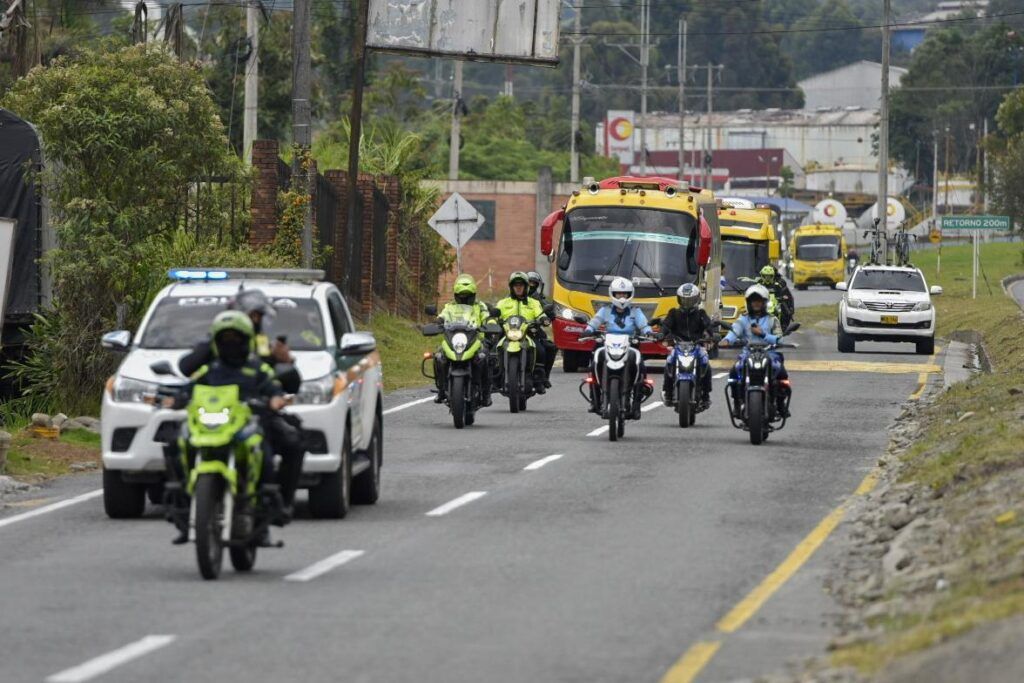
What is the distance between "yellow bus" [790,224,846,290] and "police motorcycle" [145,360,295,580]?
80.0 metres

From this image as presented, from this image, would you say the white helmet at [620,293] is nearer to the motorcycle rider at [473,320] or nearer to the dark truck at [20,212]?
the motorcycle rider at [473,320]

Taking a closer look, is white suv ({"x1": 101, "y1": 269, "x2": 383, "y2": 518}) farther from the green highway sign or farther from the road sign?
the green highway sign

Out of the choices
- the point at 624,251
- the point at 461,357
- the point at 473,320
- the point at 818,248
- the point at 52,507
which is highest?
the point at 818,248

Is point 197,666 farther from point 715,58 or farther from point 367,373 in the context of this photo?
point 715,58

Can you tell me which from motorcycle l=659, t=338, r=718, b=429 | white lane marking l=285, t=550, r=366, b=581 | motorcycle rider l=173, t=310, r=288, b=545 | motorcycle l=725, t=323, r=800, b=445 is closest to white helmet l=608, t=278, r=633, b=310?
motorcycle l=659, t=338, r=718, b=429

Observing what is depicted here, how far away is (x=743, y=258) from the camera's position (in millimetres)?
51719

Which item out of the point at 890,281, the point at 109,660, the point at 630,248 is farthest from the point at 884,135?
the point at 109,660

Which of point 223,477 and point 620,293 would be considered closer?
point 223,477

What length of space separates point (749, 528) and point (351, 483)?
120 inches

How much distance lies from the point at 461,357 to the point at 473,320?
49 cm

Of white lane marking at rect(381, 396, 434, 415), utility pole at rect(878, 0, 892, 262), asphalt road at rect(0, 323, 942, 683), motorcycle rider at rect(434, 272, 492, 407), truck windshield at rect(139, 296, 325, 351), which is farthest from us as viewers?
utility pole at rect(878, 0, 892, 262)

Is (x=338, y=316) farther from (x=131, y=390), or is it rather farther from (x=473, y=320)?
(x=473, y=320)

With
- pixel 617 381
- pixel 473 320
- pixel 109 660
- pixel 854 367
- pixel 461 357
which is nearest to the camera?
pixel 109 660

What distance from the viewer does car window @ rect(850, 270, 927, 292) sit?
44.5 meters
